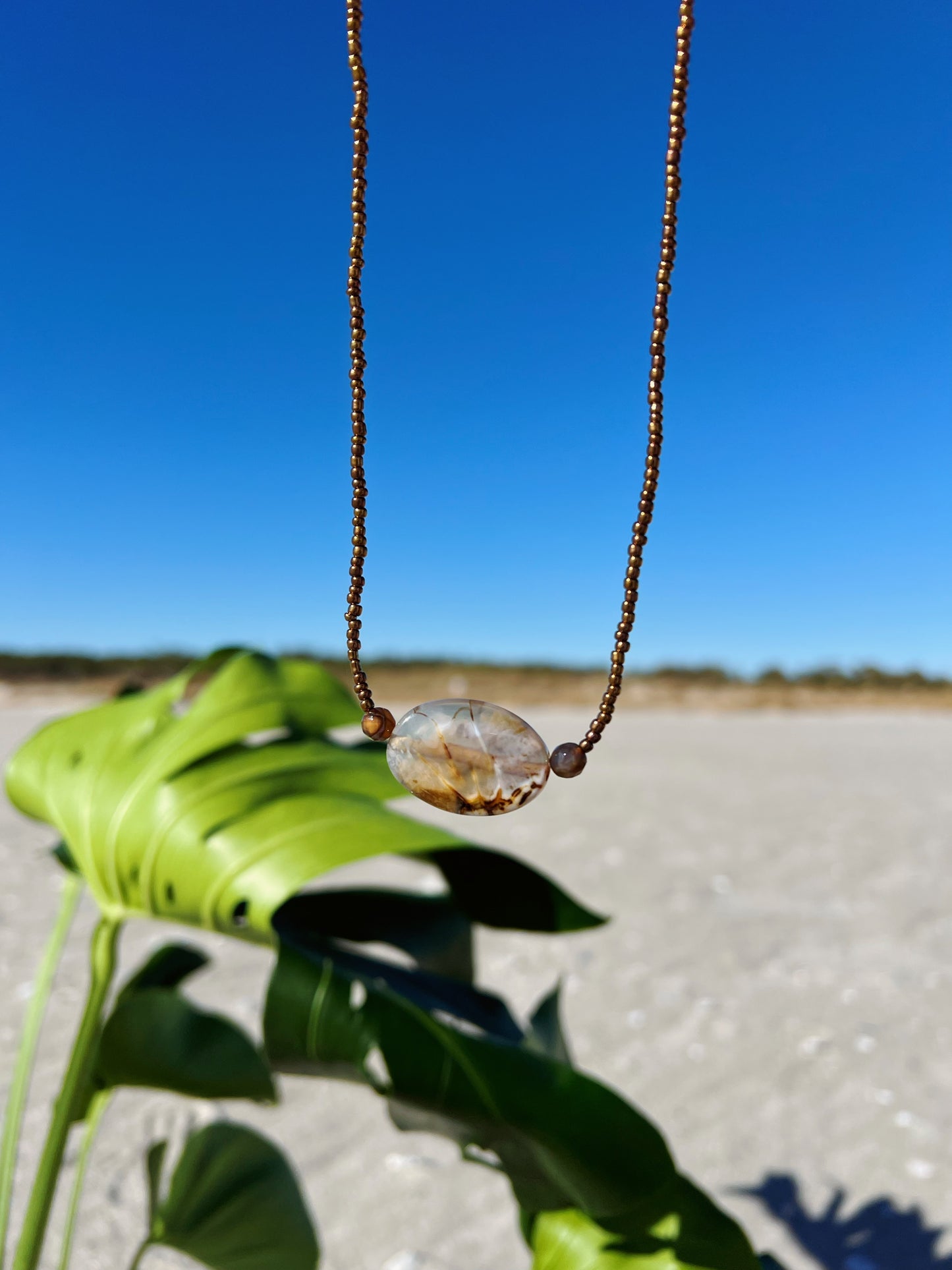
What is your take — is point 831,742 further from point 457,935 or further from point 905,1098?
point 457,935

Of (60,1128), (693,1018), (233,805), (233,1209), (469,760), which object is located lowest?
(693,1018)

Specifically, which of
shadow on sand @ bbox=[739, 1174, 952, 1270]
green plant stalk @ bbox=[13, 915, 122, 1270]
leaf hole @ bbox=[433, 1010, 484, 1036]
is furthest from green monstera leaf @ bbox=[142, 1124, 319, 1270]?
shadow on sand @ bbox=[739, 1174, 952, 1270]

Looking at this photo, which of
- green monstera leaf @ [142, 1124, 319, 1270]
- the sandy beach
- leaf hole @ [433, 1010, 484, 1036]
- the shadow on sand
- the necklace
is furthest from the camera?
the sandy beach

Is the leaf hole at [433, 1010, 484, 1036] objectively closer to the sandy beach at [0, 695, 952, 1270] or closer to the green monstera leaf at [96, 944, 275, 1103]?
the green monstera leaf at [96, 944, 275, 1103]

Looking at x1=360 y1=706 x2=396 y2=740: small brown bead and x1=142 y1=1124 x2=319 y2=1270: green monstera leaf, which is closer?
x1=360 y1=706 x2=396 y2=740: small brown bead

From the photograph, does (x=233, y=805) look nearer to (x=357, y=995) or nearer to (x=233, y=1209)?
(x=357, y=995)

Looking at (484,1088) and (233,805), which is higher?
(233,805)

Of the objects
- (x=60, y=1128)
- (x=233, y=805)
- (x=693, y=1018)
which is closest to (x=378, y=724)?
(x=233, y=805)
